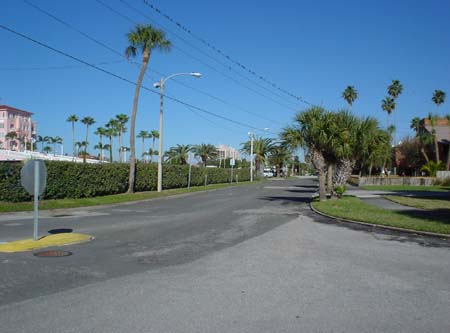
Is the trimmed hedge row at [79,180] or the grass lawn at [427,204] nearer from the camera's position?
the trimmed hedge row at [79,180]

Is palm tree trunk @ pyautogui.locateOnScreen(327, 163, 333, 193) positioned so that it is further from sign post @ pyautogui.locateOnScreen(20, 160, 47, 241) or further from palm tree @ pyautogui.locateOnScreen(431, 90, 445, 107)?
palm tree @ pyautogui.locateOnScreen(431, 90, 445, 107)

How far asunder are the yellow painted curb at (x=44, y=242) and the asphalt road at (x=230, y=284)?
0.45 m

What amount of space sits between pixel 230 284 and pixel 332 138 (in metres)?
18.1

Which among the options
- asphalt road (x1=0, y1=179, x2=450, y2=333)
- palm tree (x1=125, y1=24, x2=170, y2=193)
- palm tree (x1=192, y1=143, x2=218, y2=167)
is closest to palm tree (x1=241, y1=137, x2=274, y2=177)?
palm tree (x1=192, y1=143, x2=218, y2=167)

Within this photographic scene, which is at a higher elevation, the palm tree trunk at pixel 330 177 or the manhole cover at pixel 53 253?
the palm tree trunk at pixel 330 177

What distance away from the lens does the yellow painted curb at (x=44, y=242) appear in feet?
32.1

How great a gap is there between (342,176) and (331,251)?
19016 millimetres

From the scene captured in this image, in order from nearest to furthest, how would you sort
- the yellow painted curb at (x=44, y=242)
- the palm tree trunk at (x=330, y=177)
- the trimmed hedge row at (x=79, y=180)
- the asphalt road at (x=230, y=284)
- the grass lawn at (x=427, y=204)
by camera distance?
1. the asphalt road at (x=230, y=284)
2. the yellow painted curb at (x=44, y=242)
3. the trimmed hedge row at (x=79, y=180)
4. the grass lawn at (x=427, y=204)
5. the palm tree trunk at (x=330, y=177)

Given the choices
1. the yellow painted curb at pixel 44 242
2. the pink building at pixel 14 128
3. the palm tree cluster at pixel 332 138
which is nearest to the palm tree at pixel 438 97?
the palm tree cluster at pixel 332 138

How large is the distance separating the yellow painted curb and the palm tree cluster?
15.7m

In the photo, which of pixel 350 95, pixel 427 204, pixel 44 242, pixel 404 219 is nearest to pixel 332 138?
pixel 427 204

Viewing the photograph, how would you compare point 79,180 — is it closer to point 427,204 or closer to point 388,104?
point 427,204

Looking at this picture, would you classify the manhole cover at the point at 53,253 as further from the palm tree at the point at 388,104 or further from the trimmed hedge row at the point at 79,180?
the palm tree at the point at 388,104

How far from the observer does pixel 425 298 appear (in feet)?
21.3
